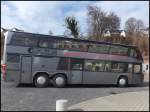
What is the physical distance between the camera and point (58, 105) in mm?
7547

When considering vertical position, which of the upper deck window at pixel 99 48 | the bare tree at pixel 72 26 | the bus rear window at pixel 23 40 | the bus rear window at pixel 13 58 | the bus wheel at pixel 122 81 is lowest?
the bus wheel at pixel 122 81

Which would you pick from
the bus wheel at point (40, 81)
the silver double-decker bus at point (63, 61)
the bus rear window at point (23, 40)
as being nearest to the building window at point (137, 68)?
the silver double-decker bus at point (63, 61)

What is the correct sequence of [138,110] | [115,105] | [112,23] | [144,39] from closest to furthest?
[138,110], [115,105], [112,23], [144,39]

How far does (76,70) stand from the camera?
16.6 metres

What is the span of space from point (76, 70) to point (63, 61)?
40.3 inches

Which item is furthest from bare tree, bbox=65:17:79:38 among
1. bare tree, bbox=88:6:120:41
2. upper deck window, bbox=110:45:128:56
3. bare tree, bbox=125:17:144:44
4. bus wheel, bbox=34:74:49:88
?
bare tree, bbox=125:17:144:44

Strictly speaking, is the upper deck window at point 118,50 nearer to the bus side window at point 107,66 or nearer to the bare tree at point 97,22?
the bus side window at point 107,66

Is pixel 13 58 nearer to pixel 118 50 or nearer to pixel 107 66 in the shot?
pixel 107 66

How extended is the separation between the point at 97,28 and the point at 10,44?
15.4 metres

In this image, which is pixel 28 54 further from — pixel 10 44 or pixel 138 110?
pixel 138 110

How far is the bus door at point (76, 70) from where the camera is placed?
16500mm

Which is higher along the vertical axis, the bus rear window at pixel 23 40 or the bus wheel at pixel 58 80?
the bus rear window at pixel 23 40

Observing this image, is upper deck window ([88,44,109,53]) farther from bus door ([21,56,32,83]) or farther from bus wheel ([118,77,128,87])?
bus door ([21,56,32,83])

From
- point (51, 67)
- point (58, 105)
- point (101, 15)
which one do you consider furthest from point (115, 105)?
point (101, 15)
